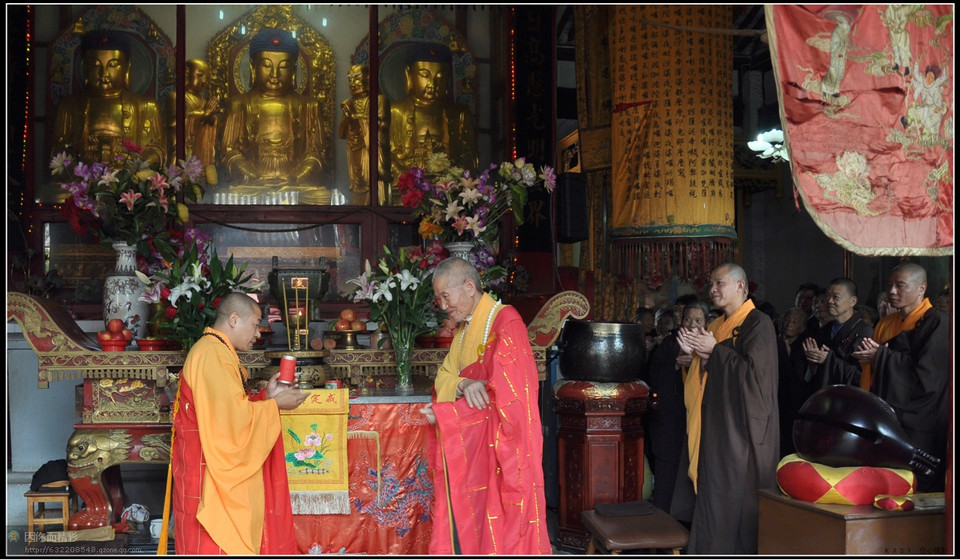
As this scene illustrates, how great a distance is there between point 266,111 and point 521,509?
4750 mm

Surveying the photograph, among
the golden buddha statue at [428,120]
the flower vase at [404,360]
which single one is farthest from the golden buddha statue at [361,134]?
the flower vase at [404,360]

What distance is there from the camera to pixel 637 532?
11.8ft

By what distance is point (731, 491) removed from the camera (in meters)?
3.89

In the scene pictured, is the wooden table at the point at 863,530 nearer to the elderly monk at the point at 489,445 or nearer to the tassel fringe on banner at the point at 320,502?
the elderly monk at the point at 489,445

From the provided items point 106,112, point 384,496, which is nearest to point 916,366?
point 384,496

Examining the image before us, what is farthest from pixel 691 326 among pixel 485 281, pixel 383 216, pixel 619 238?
pixel 383 216

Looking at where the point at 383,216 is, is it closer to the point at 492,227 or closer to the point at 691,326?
the point at 492,227

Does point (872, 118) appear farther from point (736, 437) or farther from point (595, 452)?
point (595, 452)

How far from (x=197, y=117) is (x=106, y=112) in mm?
707

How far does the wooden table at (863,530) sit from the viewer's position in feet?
9.25

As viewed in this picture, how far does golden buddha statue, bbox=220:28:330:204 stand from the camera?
691 centimetres

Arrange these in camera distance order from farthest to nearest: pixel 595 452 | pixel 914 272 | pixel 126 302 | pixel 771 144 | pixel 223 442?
pixel 771 144 → pixel 126 302 → pixel 595 452 → pixel 914 272 → pixel 223 442

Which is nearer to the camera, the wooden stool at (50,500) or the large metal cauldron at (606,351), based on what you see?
the wooden stool at (50,500)

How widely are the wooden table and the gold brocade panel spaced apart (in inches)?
85.1
